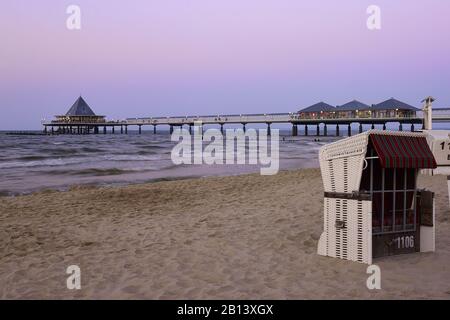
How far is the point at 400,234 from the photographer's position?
13.7 feet

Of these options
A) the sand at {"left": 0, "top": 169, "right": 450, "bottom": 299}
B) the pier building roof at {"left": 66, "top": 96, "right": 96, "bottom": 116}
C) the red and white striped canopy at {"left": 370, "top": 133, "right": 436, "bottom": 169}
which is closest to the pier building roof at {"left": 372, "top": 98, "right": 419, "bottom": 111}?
the sand at {"left": 0, "top": 169, "right": 450, "bottom": 299}

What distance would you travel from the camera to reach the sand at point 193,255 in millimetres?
3441

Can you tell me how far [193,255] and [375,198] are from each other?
189 cm

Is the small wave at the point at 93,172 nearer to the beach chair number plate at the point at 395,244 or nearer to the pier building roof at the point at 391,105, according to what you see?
the beach chair number plate at the point at 395,244

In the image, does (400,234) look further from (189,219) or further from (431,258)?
(189,219)

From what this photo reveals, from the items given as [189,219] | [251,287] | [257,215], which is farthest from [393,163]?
[189,219]

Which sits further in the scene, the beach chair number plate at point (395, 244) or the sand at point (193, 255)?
the beach chair number plate at point (395, 244)

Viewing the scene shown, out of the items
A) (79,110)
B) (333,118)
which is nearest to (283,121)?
(333,118)

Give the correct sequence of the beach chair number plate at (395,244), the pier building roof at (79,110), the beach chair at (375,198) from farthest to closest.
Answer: the pier building roof at (79,110)
the beach chair number plate at (395,244)
the beach chair at (375,198)

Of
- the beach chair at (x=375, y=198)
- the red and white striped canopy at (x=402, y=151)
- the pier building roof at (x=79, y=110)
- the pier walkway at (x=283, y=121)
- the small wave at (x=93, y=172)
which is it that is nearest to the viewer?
the red and white striped canopy at (x=402, y=151)

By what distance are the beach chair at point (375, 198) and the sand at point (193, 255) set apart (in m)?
0.17

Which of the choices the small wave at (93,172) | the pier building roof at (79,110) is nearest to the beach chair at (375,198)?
the small wave at (93,172)

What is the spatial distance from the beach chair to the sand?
0.56 ft

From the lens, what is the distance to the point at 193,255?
14.6 feet
